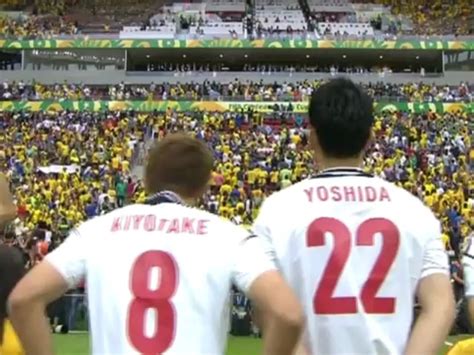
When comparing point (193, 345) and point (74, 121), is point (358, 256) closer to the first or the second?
point (193, 345)

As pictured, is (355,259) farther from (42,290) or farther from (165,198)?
(42,290)

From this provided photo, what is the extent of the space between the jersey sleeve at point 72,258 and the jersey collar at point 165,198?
248 mm

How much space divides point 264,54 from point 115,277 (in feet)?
150

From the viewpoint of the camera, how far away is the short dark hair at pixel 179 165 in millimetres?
3158

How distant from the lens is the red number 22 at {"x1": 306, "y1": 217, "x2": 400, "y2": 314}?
3055 mm

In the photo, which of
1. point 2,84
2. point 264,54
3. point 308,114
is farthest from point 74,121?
point 308,114

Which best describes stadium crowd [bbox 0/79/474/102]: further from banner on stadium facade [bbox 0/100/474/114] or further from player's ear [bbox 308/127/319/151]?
player's ear [bbox 308/127/319/151]

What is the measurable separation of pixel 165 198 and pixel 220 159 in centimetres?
2518

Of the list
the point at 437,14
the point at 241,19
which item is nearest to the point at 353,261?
the point at 241,19

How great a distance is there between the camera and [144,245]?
119 inches

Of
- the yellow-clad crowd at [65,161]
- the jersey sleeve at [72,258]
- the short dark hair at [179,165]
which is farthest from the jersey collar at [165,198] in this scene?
the yellow-clad crowd at [65,161]

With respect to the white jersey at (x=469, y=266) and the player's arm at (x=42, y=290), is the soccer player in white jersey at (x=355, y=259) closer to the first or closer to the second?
the player's arm at (x=42, y=290)

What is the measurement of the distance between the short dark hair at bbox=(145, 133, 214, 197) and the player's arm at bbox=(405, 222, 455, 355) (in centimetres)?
78

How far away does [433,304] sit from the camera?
3.01m
